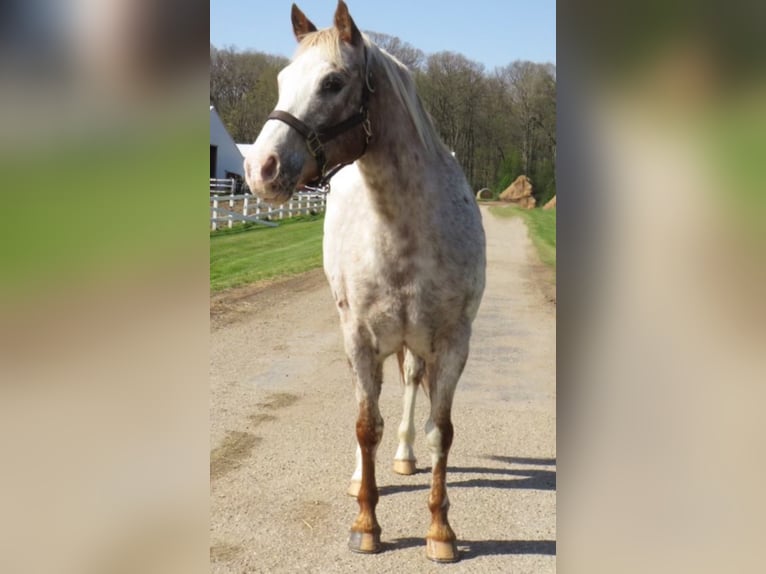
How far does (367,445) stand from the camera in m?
3.47

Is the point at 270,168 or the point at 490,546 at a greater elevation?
the point at 270,168

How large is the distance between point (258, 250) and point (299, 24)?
753 centimetres

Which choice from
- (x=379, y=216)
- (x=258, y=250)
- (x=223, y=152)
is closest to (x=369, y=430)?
(x=379, y=216)

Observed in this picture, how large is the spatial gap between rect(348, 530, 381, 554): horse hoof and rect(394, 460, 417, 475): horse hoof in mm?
942

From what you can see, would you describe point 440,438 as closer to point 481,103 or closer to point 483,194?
point 483,194

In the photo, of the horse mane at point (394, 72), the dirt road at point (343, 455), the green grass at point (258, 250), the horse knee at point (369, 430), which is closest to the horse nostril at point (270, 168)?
the horse mane at point (394, 72)

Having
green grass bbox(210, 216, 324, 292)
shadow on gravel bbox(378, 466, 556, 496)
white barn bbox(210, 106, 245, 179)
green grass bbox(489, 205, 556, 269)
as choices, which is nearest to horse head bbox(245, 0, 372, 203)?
green grass bbox(489, 205, 556, 269)

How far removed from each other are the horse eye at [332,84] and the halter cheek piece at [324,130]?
12 centimetres

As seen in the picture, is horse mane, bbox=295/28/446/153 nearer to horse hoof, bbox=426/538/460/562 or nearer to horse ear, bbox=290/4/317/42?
horse ear, bbox=290/4/317/42

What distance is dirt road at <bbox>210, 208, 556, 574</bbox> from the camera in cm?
336
